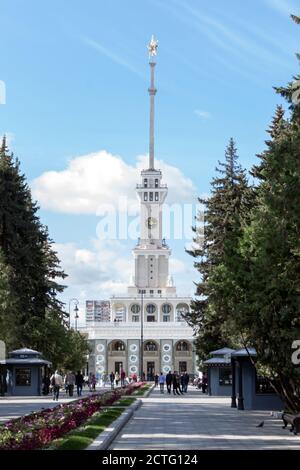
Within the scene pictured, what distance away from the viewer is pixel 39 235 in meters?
55.5

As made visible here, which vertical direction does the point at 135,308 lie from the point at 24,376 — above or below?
above

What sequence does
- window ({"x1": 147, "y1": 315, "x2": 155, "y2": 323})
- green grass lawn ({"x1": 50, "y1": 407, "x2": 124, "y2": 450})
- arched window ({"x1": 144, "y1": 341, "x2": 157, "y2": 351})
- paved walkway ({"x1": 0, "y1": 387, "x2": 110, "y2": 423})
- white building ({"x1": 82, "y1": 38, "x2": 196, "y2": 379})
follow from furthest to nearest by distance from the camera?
window ({"x1": 147, "y1": 315, "x2": 155, "y2": 323}) < arched window ({"x1": 144, "y1": 341, "x2": 157, "y2": 351}) < white building ({"x1": 82, "y1": 38, "x2": 196, "y2": 379}) < paved walkway ({"x1": 0, "y1": 387, "x2": 110, "y2": 423}) < green grass lawn ({"x1": 50, "y1": 407, "x2": 124, "y2": 450})

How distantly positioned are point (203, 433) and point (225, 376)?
33.0m

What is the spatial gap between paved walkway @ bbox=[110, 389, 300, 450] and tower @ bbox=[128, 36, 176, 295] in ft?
412

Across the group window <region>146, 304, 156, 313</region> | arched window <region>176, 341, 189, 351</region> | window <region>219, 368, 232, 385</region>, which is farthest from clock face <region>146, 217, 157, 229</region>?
window <region>219, 368, 232, 385</region>

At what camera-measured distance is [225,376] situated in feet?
178

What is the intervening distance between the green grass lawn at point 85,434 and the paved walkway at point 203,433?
0.51 metres

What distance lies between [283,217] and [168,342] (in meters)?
124

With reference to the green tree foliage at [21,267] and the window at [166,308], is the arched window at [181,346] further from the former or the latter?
the green tree foliage at [21,267]

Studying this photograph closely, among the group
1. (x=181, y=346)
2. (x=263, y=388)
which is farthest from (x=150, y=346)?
(x=263, y=388)

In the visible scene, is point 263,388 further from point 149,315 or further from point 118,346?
point 149,315

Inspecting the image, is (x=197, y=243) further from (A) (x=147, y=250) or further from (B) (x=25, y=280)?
(A) (x=147, y=250)

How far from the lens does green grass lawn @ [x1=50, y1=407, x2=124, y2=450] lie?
1570 centimetres

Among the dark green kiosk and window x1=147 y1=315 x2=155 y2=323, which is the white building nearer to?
window x1=147 y1=315 x2=155 y2=323
